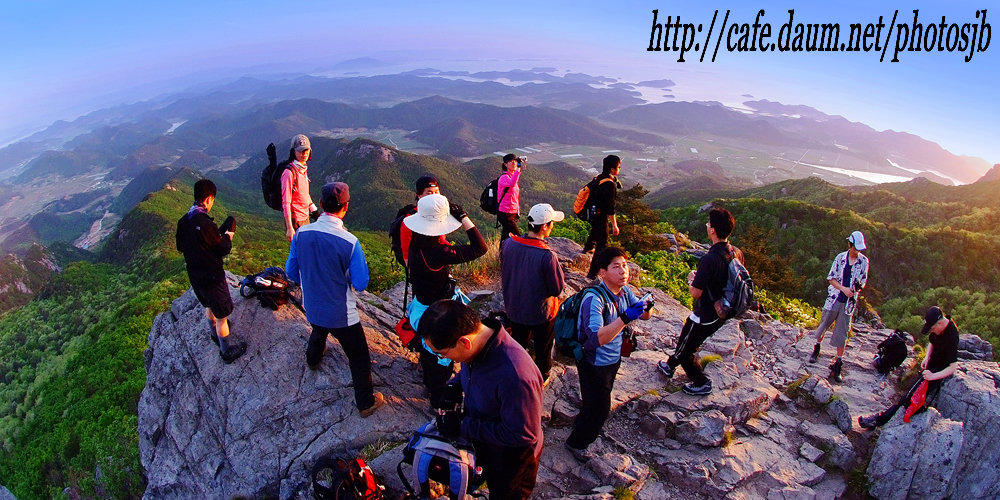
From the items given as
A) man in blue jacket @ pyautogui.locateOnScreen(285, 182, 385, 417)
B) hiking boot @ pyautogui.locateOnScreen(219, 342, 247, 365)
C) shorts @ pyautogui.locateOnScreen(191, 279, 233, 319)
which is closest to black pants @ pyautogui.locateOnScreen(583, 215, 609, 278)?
man in blue jacket @ pyautogui.locateOnScreen(285, 182, 385, 417)

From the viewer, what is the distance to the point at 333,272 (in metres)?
4.01

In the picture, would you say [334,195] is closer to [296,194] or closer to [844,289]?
[296,194]

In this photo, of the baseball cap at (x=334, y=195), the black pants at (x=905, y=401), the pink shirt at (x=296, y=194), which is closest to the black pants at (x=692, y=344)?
the black pants at (x=905, y=401)

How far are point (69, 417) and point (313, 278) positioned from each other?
21.8 metres

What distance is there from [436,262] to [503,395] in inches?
74.0

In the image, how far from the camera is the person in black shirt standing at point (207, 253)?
4629 millimetres

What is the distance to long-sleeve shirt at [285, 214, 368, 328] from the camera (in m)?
3.93

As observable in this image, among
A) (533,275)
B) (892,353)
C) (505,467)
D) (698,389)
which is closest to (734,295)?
(698,389)

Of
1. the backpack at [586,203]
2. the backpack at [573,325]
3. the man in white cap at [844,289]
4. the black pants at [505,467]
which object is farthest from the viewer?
the backpack at [586,203]

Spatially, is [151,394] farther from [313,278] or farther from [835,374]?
[835,374]

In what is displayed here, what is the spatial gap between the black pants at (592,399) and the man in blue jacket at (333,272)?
2.21 m

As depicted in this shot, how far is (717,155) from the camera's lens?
184m

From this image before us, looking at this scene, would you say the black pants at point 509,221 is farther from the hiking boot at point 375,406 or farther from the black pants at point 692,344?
the hiking boot at point 375,406

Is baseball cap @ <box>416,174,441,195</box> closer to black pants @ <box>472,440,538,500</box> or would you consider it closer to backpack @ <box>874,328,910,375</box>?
black pants @ <box>472,440,538,500</box>
